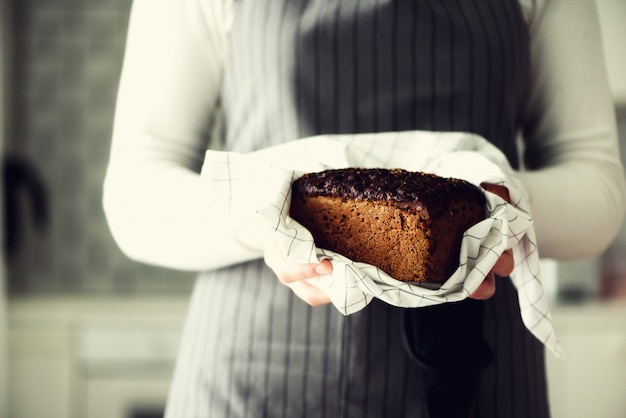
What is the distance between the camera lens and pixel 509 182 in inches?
23.4

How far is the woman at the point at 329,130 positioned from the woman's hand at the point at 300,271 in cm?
11

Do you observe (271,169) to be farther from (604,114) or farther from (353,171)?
(604,114)

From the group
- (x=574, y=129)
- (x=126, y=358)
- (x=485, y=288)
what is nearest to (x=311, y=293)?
(x=485, y=288)

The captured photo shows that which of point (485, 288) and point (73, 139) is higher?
point (485, 288)

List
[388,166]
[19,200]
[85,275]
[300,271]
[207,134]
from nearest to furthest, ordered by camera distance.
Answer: [300,271], [388,166], [207,134], [19,200], [85,275]

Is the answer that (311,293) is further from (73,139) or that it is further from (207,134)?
(73,139)

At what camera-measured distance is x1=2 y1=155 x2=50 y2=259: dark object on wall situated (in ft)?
8.19

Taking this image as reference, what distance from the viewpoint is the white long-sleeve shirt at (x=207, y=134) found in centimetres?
69

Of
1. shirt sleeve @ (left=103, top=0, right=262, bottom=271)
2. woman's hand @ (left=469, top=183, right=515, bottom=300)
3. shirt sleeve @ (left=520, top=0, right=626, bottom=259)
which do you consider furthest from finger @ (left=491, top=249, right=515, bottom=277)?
shirt sleeve @ (left=103, top=0, right=262, bottom=271)

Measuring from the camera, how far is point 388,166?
0.68 metres

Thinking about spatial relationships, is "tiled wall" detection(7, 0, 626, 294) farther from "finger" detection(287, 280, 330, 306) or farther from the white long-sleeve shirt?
"finger" detection(287, 280, 330, 306)

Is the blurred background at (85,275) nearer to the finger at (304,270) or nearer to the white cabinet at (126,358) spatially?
the white cabinet at (126,358)

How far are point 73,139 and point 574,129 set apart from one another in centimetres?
241

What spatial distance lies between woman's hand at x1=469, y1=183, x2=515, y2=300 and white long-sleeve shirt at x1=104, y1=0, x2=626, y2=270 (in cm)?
8
